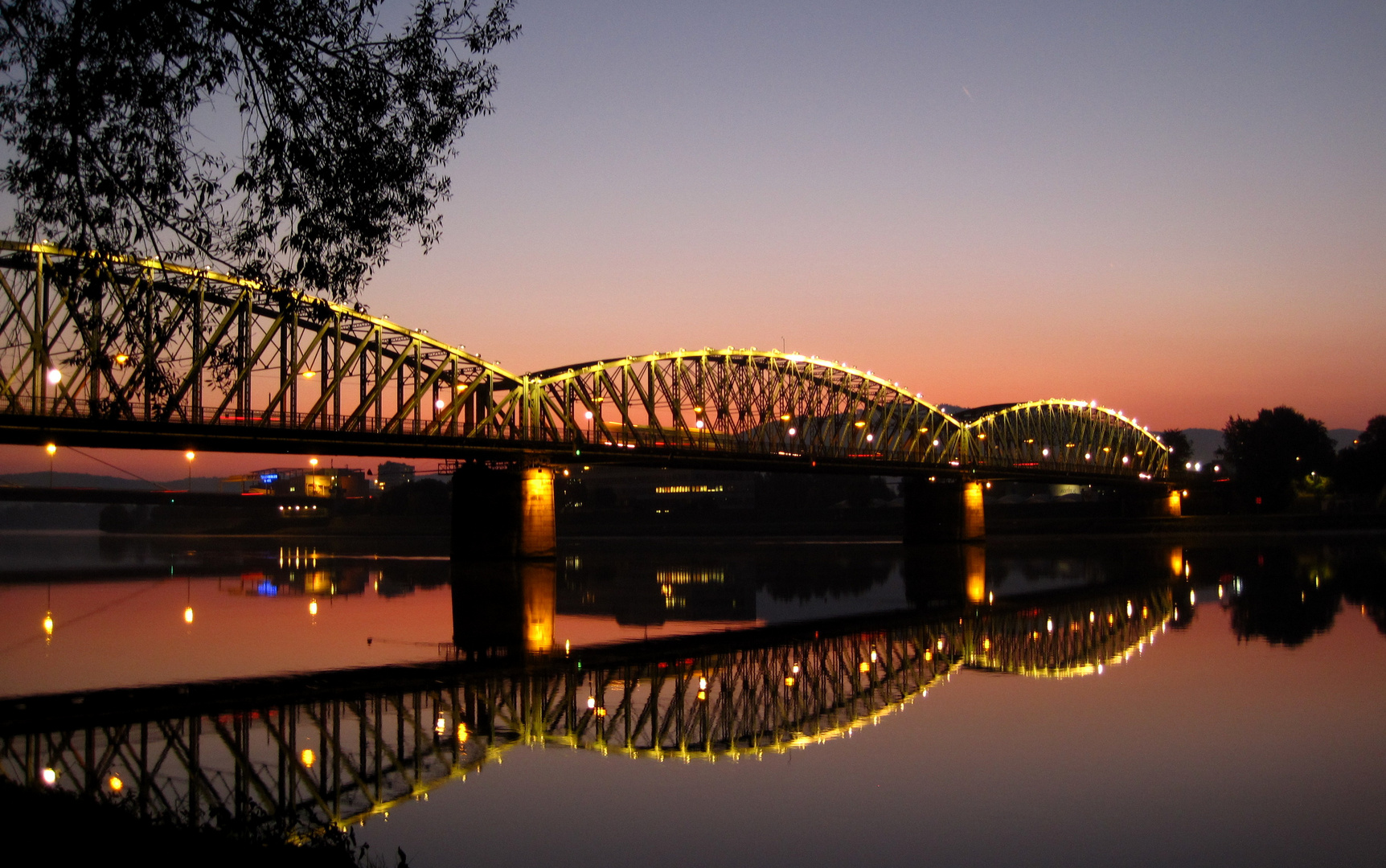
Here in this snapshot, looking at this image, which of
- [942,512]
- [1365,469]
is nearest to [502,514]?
[942,512]

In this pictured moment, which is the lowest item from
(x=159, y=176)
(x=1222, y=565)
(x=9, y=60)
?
(x=1222, y=565)

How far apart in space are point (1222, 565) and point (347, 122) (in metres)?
55.7

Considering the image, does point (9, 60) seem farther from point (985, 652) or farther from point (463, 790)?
point (985, 652)

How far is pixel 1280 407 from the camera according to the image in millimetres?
168000

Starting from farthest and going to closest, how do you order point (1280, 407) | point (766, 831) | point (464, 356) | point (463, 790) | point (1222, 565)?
point (1280, 407), point (464, 356), point (1222, 565), point (463, 790), point (766, 831)

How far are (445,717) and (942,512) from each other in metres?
84.8

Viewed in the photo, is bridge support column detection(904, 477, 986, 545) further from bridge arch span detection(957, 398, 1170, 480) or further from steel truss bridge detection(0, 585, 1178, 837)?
steel truss bridge detection(0, 585, 1178, 837)

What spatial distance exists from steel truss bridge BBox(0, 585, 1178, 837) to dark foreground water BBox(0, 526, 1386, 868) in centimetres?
8

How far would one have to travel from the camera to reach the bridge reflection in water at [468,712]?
13695 millimetres

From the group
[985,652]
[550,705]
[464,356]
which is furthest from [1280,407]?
[550,705]

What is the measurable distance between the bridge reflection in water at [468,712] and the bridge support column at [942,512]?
67545 millimetres

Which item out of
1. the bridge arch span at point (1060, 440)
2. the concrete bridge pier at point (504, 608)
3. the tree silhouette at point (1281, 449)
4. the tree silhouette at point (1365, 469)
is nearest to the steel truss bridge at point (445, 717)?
the concrete bridge pier at point (504, 608)

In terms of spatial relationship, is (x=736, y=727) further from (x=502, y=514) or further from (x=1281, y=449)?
(x=1281, y=449)

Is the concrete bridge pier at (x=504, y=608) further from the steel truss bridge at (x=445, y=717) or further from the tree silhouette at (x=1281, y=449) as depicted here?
the tree silhouette at (x=1281, y=449)
